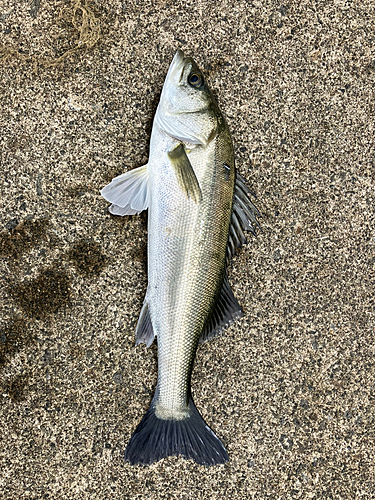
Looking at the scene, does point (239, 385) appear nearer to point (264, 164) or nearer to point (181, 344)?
point (181, 344)

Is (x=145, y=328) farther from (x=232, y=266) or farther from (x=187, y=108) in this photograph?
(x=187, y=108)

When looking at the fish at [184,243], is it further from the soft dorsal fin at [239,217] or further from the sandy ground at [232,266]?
the sandy ground at [232,266]

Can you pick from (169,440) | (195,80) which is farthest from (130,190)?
(169,440)

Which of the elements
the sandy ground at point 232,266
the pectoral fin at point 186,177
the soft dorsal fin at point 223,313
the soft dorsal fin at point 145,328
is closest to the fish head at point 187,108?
the pectoral fin at point 186,177

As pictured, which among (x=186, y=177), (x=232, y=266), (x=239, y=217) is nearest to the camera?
(x=186, y=177)

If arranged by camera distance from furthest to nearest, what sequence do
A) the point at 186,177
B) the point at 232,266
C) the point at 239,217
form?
the point at 232,266
the point at 239,217
the point at 186,177

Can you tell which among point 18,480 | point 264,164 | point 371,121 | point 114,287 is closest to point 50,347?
point 114,287
